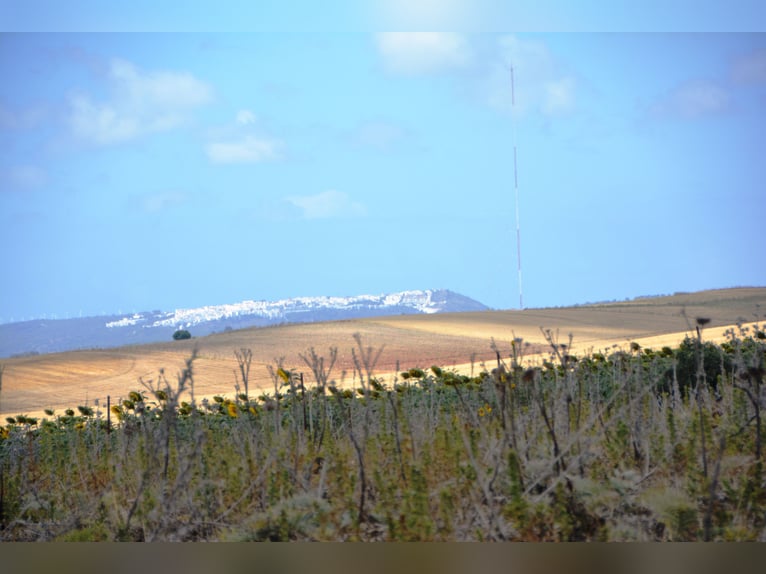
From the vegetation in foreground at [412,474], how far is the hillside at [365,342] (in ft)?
2.64

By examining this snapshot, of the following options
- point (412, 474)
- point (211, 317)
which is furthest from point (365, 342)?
point (412, 474)

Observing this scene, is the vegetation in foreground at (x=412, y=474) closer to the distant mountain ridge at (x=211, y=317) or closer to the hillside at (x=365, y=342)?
the hillside at (x=365, y=342)

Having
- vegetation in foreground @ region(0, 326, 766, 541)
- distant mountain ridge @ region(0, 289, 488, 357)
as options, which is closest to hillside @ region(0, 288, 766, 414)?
distant mountain ridge @ region(0, 289, 488, 357)

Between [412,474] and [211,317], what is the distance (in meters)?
2.49

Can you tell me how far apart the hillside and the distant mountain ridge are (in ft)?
0.67

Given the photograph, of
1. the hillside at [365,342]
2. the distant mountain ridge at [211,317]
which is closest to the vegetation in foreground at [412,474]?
the hillside at [365,342]

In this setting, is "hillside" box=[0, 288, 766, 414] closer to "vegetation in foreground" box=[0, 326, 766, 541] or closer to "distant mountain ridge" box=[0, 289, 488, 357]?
"distant mountain ridge" box=[0, 289, 488, 357]

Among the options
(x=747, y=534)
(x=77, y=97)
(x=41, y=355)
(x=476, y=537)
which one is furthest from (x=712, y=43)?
(x=41, y=355)

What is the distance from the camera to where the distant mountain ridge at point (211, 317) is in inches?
212

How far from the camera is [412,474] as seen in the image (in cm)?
344

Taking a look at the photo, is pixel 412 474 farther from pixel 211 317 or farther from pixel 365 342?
pixel 365 342

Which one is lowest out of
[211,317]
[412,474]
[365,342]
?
[412,474]

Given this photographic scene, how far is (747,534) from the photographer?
3354 mm

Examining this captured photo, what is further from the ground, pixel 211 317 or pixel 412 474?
pixel 211 317
